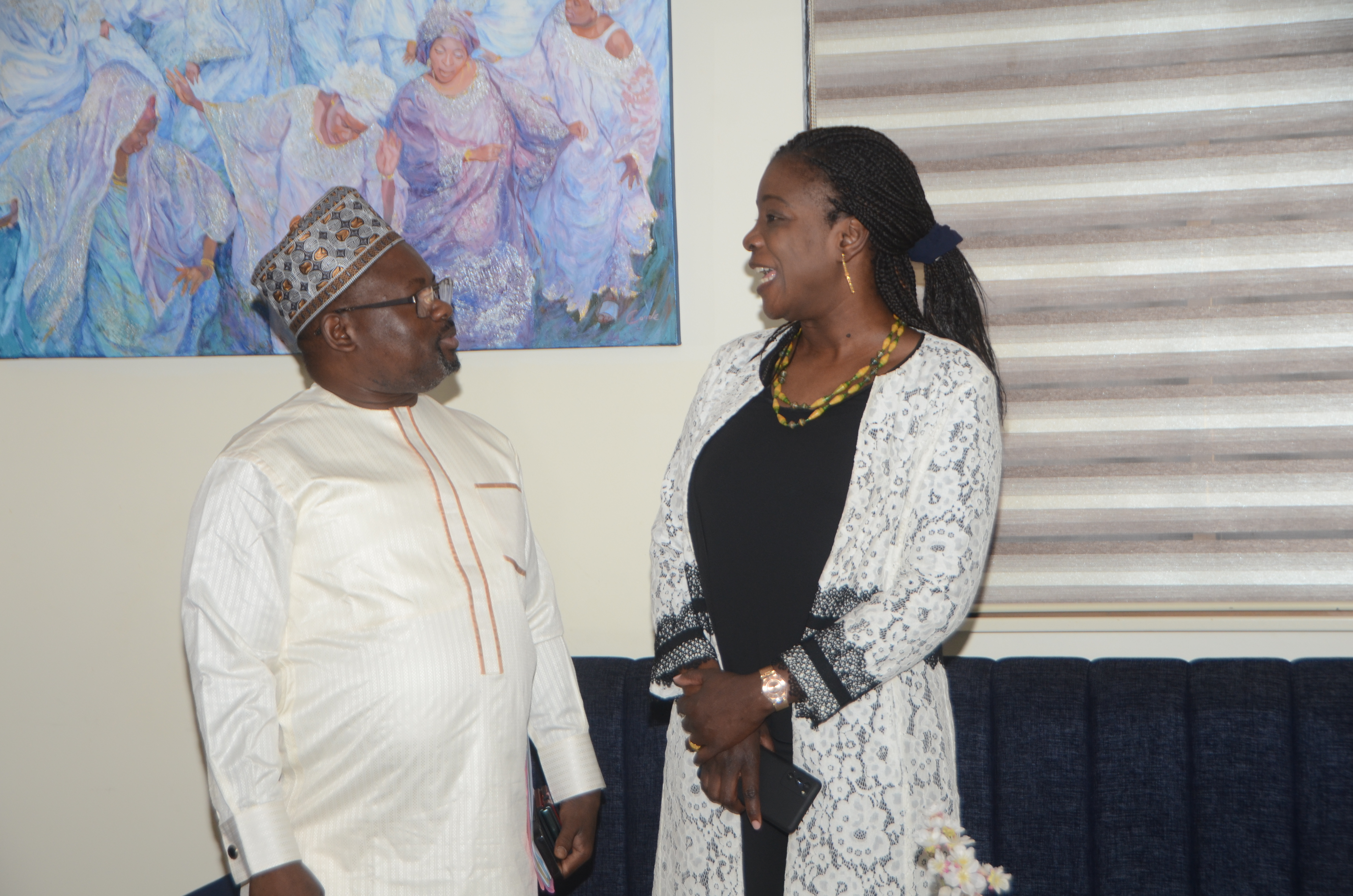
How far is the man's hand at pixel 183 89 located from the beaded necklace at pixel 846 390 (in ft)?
5.76

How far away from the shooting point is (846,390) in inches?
66.6

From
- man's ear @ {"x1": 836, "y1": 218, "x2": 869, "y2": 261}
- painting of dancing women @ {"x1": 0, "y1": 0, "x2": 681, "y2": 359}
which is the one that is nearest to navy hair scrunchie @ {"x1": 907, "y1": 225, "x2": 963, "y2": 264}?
man's ear @ {"x1": 836, "y1": 218, "x2": 869, "y2": 261}

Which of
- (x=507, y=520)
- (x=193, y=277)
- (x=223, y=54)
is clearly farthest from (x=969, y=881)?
(x=223, y=54)

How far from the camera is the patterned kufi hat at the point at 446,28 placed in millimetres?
2404

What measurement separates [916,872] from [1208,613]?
121 cm

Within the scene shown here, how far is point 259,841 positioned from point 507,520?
660mm

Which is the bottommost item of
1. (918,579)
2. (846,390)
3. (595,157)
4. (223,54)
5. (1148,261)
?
(918,579)

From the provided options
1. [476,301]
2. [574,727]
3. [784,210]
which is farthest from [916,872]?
[476,301]

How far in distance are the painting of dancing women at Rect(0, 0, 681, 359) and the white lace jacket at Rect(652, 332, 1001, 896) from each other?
944 mm

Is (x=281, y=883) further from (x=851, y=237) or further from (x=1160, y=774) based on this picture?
(x=1160, y=774)

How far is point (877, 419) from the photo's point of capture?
1627 mm

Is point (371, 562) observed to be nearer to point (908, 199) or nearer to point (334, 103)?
point (908, 199)

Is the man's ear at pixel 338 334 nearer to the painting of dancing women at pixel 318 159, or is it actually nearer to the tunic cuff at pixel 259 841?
the painting of dancing women at pixel 318 159

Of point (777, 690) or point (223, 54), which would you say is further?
point (223, 54)
